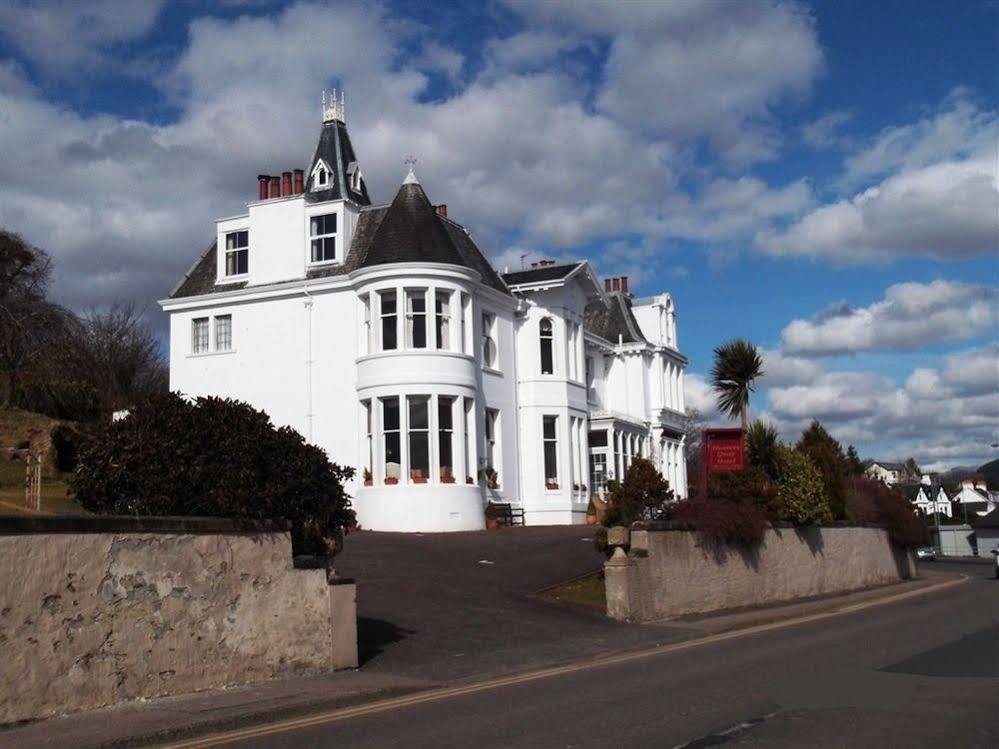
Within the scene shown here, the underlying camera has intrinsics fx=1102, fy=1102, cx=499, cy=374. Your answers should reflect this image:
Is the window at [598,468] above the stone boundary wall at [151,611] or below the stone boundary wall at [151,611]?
above

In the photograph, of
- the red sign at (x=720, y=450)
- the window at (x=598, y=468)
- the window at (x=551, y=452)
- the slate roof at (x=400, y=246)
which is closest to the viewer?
the red sign at (x=720, y=450)

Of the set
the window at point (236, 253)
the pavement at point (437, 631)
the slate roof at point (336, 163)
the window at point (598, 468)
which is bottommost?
the pavement at point (437, 631)

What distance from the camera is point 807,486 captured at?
2677 cm

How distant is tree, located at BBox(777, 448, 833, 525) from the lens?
2627 centimetres

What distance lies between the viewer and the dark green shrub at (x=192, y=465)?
506 inches

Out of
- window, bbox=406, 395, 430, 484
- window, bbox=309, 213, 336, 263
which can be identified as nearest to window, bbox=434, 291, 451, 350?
window, bbox=406, 395, 430, 484

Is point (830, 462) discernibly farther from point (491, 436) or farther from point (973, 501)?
→ point (973, 501)

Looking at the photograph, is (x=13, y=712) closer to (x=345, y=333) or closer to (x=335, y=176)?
(x=345, y=333)

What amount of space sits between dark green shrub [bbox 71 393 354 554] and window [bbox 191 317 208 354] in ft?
83.2

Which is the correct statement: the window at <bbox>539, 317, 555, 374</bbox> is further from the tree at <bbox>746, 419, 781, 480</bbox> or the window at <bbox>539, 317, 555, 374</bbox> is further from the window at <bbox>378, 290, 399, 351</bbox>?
the tree at <bbox>746, 419, 781, 480</bbox>

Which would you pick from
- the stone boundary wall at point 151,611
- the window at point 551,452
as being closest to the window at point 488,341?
the window at point 551,452

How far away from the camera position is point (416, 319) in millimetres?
33688

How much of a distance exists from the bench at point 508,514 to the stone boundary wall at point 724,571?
10588 millimetres

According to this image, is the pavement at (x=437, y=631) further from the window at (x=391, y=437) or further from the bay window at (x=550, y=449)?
the bay window at (x=550, y=449)
